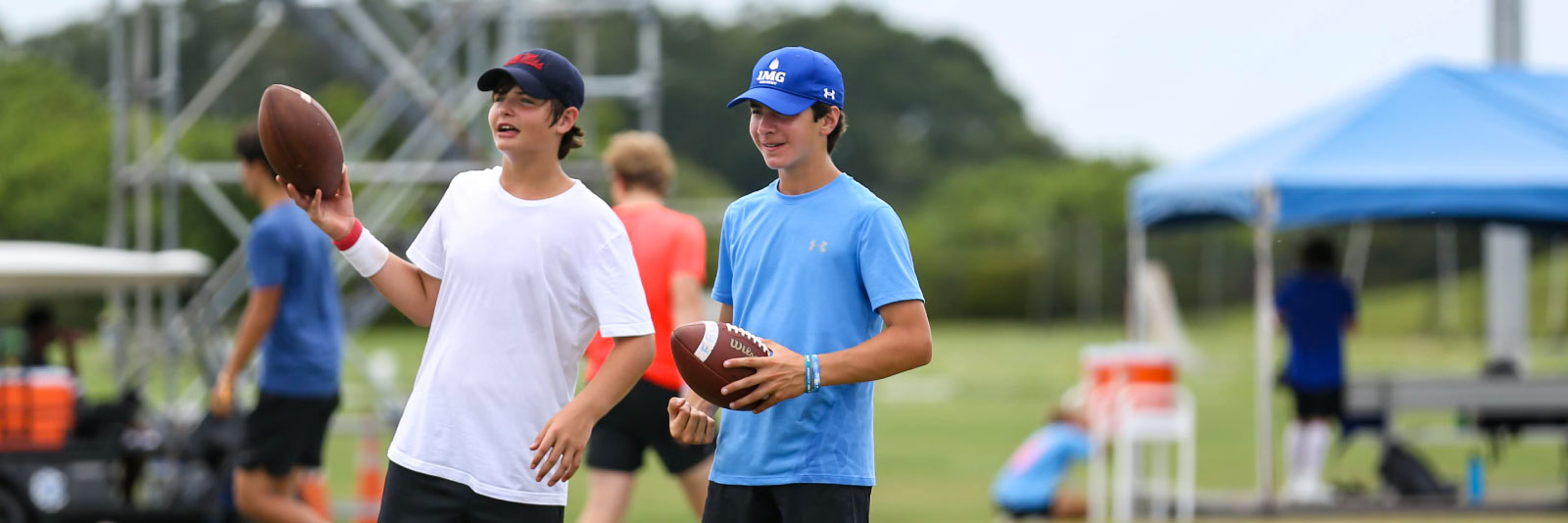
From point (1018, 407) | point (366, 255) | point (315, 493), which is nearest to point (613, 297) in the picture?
point (366, 255)

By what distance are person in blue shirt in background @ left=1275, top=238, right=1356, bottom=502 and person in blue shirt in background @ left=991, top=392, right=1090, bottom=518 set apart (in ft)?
7.59

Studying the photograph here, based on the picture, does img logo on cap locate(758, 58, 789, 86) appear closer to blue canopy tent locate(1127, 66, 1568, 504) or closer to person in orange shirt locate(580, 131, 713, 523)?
person in orange shirt locate(580, 131, 713, 523)

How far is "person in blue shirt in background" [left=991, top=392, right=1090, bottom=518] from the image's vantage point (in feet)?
33.7

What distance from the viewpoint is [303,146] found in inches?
154

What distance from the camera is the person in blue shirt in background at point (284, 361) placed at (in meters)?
6.88

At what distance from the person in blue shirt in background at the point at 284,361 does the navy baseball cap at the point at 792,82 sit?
3448mm

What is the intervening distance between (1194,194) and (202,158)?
34.4m

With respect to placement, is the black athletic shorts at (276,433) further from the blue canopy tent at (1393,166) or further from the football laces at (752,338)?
the blue canopy tent at (1393,166)

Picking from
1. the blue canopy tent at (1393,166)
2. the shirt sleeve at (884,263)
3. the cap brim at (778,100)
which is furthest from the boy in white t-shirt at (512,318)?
the blue canopy tent at (1393,166)

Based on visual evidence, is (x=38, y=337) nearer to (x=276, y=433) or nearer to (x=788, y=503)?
(x=276, y=433)

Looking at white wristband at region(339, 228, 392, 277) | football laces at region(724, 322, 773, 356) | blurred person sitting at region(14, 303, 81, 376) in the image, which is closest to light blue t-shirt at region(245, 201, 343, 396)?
white wristband at region(339, 228, 392, 277)

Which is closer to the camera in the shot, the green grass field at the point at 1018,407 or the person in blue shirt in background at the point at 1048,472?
the person in blue shirt in background at the point at 1048,472

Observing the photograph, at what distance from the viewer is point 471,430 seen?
393 cm

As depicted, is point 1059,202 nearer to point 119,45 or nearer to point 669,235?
point 119,45
